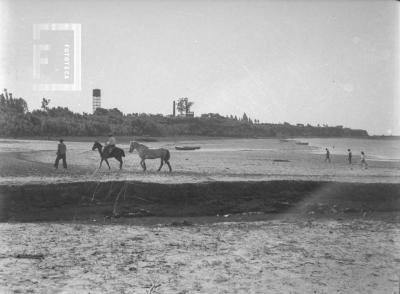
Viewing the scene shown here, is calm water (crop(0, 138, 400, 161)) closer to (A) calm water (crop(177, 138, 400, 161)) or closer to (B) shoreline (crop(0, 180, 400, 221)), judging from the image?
(A) calm water (crop(177, 138, 400, 161))

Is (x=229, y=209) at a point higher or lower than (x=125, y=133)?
lower

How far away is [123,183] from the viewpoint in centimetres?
1420

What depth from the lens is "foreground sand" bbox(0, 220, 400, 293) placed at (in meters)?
6.32

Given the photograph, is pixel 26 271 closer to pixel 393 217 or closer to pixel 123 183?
pixel 123 183

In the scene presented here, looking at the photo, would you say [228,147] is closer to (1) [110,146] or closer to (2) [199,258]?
(1) [110,146]

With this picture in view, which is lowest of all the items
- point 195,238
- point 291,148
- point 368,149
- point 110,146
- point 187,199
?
point 195,238

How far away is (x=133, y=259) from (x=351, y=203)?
9.85m

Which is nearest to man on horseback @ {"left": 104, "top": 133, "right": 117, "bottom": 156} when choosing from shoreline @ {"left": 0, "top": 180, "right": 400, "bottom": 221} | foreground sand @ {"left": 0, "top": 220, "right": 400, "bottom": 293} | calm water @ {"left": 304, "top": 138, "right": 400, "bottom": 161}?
shoreline @ {"left": 0, "top": 180, "right": 400, "bottom": 221}

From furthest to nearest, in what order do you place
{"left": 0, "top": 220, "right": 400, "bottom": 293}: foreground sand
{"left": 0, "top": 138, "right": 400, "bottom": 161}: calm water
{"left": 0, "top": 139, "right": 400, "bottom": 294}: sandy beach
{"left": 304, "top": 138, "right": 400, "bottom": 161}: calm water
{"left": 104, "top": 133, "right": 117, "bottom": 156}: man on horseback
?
{"left": 304, "top": 138, "right": 400, "bottom": 161}: calm water, {"left": 0, "top": 138, "right": 400, "bottom": 161}: calm water, {"left": 104, "top": 133, "right": 117, "bottom": 156}: man on horseback, {"left": 0, "top": 139, "right": 400, "bottom": 294}: sandy beach, {"left": 0, "top": 220, "right": 400, "bottom": 293}: foreground sand

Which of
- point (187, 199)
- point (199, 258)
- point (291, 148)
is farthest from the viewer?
point (291, 148)

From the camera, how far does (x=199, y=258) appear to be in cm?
780

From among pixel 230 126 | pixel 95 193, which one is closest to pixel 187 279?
pixel 95 193

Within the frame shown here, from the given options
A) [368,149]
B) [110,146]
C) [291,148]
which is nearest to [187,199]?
[110,146]

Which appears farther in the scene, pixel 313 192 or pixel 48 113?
pixel 48 113
